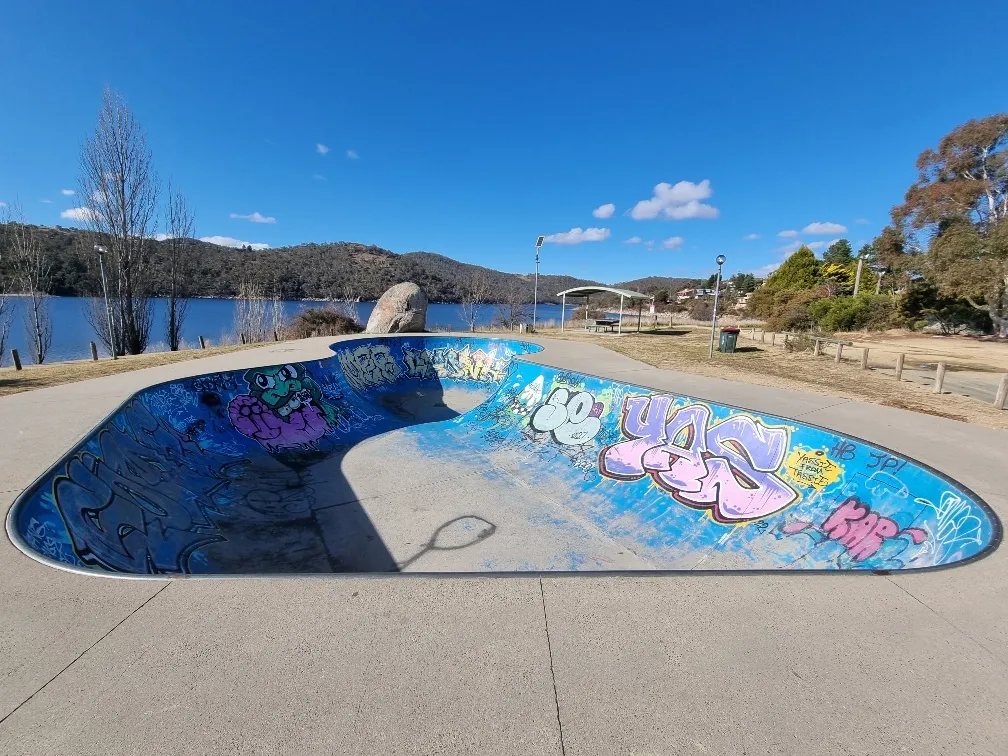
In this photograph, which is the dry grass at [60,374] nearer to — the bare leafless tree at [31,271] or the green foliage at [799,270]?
the bare leafless tree at [31,271]

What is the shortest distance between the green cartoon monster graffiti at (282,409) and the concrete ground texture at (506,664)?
20.6 feet

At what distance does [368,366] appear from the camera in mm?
14656

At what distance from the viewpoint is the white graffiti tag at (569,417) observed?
9.35 meters

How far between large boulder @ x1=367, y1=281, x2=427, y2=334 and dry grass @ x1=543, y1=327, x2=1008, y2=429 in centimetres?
1059

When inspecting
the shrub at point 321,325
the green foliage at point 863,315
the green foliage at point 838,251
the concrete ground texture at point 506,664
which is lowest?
the concrete ground texture at point 506,664

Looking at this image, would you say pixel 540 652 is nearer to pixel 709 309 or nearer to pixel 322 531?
pixel 322 531

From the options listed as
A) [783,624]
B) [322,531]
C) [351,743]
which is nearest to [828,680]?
[783,624]

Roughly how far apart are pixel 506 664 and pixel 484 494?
16.7ft

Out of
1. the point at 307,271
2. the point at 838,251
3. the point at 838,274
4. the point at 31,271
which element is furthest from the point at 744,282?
the point at 31,271

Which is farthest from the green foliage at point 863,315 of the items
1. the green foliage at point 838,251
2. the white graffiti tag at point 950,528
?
the green foliage at point 838,251

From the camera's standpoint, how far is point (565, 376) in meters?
11.2

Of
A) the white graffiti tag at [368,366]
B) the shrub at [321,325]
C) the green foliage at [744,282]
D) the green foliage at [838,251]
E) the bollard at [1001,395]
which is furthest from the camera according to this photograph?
the green foliage at [744,282]

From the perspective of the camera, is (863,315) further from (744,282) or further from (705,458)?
(744,282)

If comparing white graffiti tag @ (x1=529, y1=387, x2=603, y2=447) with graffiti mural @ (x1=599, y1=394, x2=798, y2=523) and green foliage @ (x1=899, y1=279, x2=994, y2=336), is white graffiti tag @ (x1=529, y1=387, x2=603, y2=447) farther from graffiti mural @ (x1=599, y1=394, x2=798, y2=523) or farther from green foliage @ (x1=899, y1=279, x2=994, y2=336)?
green foliage @ (x1=899, y1=279, x2=994, y2=336)
